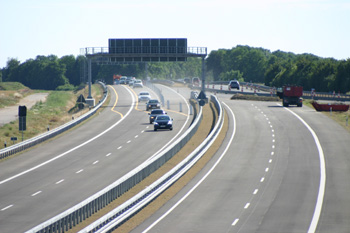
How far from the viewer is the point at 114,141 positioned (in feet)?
168

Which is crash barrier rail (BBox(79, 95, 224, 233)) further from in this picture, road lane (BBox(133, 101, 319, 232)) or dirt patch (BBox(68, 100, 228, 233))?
road lane (BBox(133, 101, 319, 232))

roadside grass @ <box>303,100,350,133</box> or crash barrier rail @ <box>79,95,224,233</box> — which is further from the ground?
roadside grass @ <box>303,100,350,133</box>

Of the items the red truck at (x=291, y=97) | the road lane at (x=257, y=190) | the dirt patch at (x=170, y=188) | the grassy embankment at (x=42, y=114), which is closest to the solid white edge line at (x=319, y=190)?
the road lane at (x=257, y=190)

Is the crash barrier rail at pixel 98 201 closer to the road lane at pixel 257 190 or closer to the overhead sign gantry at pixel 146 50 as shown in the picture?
the road lane at pixel 257 190

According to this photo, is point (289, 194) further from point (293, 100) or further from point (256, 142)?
point (293, 100)

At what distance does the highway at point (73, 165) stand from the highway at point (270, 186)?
16.5ft

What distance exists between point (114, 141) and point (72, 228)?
28.5 metres

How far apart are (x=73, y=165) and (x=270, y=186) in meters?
14.2

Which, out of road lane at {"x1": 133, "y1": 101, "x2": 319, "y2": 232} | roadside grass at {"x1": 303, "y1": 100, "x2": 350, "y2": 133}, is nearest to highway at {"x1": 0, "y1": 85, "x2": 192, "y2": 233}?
road lane at {"x1": 133, "y1": 101, "x2": 319, "y2": 232}

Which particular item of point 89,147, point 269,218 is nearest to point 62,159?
point 89,147

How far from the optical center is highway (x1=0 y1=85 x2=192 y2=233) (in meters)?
28.0

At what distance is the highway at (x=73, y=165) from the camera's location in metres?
28.0

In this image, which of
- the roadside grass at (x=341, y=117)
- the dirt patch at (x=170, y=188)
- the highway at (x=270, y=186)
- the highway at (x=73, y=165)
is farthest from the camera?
the roadside grass at (x=341, y=117)

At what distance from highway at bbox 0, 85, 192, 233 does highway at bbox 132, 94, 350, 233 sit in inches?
197
